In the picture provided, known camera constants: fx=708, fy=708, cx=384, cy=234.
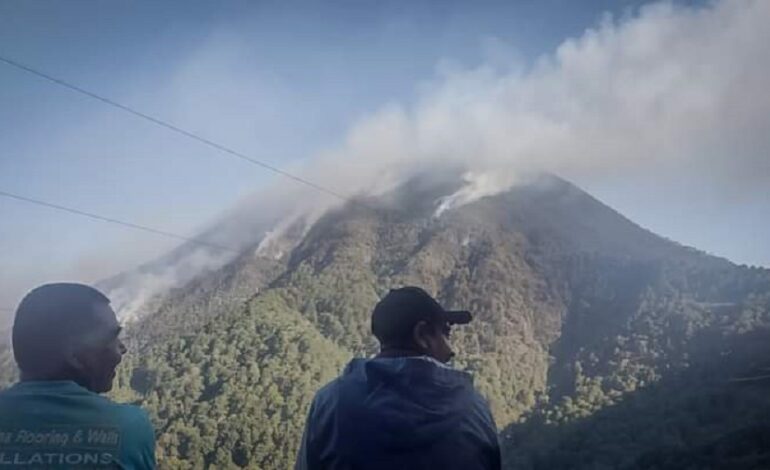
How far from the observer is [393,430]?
229cm

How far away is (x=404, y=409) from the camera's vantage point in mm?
2330

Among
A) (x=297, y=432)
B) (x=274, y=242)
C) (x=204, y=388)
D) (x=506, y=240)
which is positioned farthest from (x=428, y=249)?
(x=297, y=432)

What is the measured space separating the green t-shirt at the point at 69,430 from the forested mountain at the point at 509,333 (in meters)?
24.9

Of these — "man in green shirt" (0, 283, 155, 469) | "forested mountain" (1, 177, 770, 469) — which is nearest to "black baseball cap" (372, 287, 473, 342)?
"man in green shirt" (0, 283, 155, 469)

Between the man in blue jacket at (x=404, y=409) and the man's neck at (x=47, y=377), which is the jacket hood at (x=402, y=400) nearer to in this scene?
the man in blue jacket at (x=404, y=409)

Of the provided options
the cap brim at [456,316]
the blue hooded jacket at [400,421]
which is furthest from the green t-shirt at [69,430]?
the cap brim at [456,316]

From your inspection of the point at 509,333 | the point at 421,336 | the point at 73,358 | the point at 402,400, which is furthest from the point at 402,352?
the point at 509,333

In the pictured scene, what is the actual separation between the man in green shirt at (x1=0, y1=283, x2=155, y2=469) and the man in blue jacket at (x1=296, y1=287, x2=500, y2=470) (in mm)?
630

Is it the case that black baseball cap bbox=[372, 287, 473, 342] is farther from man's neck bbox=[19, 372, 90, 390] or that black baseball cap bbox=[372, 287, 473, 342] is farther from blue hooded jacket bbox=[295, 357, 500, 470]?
man's neck bbox=[19, 372, 90, 390]

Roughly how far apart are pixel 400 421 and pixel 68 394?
39.4 inches

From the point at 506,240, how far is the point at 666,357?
130 ft

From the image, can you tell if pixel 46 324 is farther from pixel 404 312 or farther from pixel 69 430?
pixel 404 312

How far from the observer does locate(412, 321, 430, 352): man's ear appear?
252 cm

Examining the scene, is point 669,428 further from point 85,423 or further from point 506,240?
point 506,240
